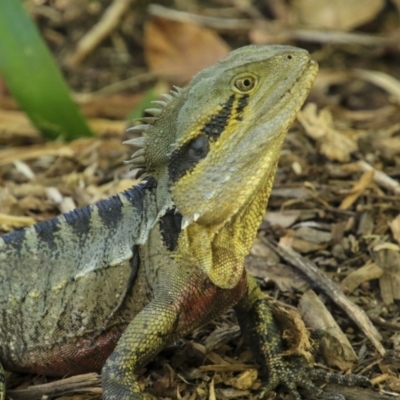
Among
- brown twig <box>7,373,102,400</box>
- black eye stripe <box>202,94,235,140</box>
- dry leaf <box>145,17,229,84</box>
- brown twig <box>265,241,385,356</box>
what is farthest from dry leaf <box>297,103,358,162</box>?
brown twig <box>7,373,102,400</box>

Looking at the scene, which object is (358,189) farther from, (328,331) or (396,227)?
(328,331)

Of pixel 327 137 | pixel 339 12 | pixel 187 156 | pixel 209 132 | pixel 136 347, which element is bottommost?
pixel 339 12

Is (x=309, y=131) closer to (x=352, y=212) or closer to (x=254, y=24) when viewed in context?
(x=352, y=212)

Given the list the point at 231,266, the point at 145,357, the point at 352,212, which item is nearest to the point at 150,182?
the point at 231,266

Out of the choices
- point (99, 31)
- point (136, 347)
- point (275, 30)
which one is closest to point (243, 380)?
point (136, 347)

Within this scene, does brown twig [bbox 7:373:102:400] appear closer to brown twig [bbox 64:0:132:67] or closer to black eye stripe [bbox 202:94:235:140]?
black eye stripe [bbox 202:94:235:140]

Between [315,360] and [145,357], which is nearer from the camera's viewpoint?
[145,357]

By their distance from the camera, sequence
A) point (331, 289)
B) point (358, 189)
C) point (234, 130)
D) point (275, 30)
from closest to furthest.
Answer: point (234, 130)
point (331, 289)
point (358, 189)
point (275, 30)
